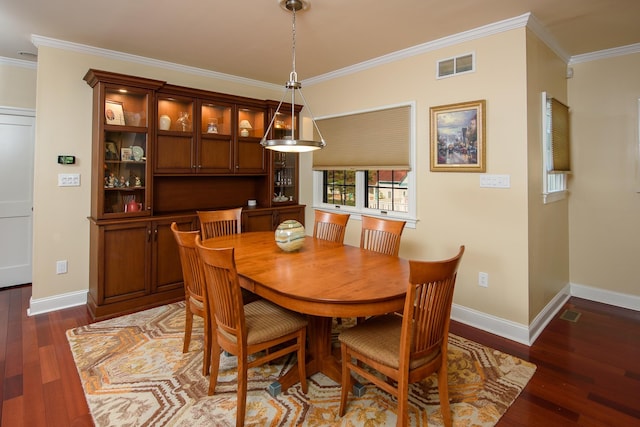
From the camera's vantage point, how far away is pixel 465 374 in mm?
2404

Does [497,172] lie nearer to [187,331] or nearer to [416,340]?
[416,340]

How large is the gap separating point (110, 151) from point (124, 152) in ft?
0.43

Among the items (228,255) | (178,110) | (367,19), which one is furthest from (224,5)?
(228,255)

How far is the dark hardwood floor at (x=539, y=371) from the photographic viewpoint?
2000 mm

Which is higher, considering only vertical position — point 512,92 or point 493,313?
point 512,92

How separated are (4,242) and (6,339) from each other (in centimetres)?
189

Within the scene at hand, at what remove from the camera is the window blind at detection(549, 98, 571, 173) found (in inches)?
130

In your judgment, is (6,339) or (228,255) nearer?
(228,255)

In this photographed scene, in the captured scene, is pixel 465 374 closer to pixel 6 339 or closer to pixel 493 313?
pixel 493 313

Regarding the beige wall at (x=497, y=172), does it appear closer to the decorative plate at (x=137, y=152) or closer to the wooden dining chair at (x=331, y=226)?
the decorative plate at (x=137, y=152)

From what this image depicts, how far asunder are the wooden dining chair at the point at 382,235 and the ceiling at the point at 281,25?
1.64 metres

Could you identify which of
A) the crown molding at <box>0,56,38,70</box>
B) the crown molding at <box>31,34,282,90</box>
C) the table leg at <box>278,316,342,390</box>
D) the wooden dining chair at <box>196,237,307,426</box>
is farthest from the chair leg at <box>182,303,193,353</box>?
the crown molding at <box>0,56,38,70</box>

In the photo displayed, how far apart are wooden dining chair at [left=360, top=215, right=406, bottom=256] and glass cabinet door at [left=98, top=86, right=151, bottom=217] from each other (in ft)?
7.37

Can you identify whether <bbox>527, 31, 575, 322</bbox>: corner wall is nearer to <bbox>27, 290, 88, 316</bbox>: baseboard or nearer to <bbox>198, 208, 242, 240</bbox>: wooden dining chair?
<bbox>198, 208, 242, 240</bbox>: wooden dining chair
